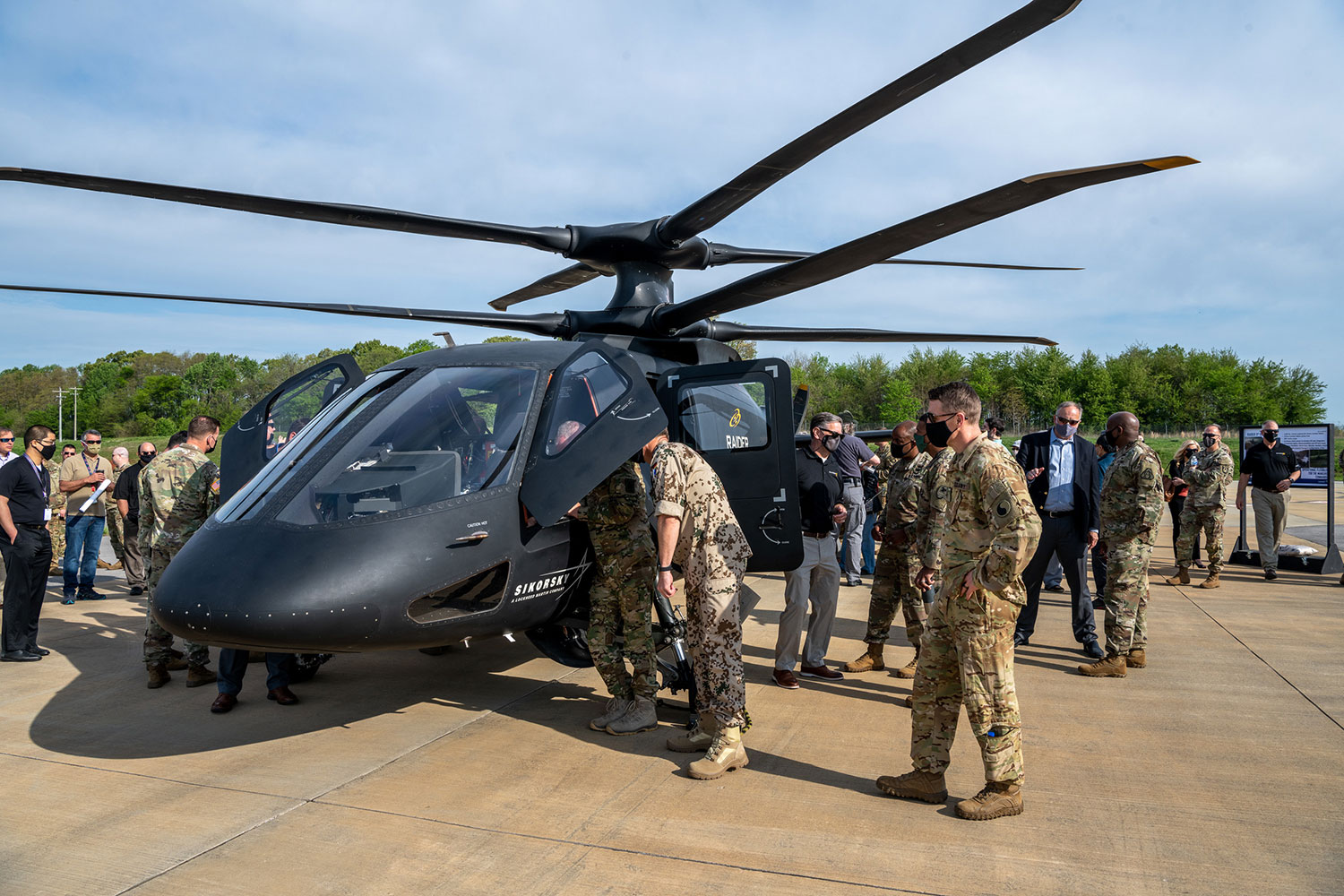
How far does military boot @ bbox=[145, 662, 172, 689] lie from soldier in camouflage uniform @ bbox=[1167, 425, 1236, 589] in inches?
400

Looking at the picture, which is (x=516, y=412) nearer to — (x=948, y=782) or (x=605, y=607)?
(x=605, y=607)

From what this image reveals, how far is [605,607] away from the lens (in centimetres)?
465

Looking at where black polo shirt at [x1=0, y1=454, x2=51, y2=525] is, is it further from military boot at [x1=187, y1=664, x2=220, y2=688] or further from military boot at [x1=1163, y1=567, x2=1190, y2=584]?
military boot at [x1=1163, y1=567, x2=1190, y2=584]

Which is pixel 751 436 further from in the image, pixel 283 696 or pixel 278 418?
pixel 283 696

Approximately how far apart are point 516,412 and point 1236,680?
510 centimetres

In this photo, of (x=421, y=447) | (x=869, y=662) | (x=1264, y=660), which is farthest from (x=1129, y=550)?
(x=421, y=447)

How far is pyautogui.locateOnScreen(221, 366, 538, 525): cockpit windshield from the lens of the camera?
155 inches

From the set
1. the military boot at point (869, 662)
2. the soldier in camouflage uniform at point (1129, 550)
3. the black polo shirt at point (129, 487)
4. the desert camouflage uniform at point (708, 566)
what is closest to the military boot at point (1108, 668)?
the soldier in camouflage uniform at point (1129, 550)

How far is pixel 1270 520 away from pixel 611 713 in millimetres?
8852

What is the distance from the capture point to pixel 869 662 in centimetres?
606

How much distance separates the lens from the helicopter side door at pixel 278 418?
5.14 metres

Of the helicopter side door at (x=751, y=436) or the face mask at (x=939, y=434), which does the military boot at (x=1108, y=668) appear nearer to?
the helicopter side door at (x=751, y=436)

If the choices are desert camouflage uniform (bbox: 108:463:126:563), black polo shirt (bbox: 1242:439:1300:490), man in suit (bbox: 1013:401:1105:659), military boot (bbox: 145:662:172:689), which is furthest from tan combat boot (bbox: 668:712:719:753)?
desert camouflage uniform (bbox: 108:463:126:563)

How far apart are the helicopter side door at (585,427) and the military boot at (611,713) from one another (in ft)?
4.20
